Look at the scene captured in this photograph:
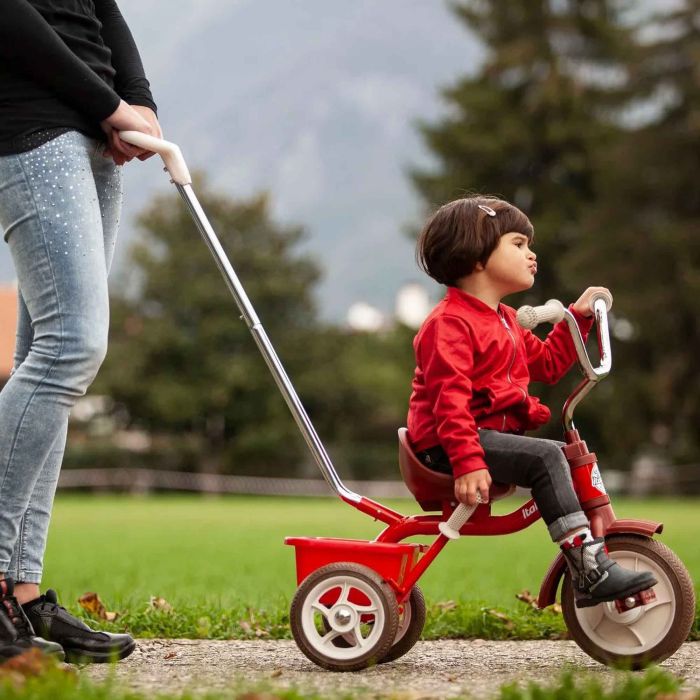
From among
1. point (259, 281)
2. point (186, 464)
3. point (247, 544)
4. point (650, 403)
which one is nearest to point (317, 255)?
point (259, 281)

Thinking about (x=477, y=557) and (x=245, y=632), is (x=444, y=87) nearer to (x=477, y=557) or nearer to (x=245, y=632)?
(x=477, y=557)

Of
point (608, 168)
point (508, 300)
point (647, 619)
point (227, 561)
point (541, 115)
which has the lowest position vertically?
point (227, 561)

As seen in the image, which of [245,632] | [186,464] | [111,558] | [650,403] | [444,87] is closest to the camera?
[245,632]

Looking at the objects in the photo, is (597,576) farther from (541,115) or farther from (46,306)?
(541,115)

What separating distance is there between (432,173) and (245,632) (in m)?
35.2

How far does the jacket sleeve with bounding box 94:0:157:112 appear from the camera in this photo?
3.60 metres

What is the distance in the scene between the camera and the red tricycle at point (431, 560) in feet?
10.5

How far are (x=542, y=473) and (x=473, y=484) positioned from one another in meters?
0.19

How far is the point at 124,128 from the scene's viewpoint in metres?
3.31

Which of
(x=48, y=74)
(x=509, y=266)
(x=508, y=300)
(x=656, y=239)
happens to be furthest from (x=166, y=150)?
(x=508, y=300)

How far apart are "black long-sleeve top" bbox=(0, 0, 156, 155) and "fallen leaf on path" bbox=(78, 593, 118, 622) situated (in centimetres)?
171

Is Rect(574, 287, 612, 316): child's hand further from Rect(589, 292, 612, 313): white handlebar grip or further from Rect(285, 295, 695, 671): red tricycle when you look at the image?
Rect(285, 295, 695, 671): red tricycle

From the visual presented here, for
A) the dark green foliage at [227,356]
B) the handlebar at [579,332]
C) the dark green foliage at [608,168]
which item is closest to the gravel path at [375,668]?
the handlebar at [579,332]

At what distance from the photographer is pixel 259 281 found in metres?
46.4
